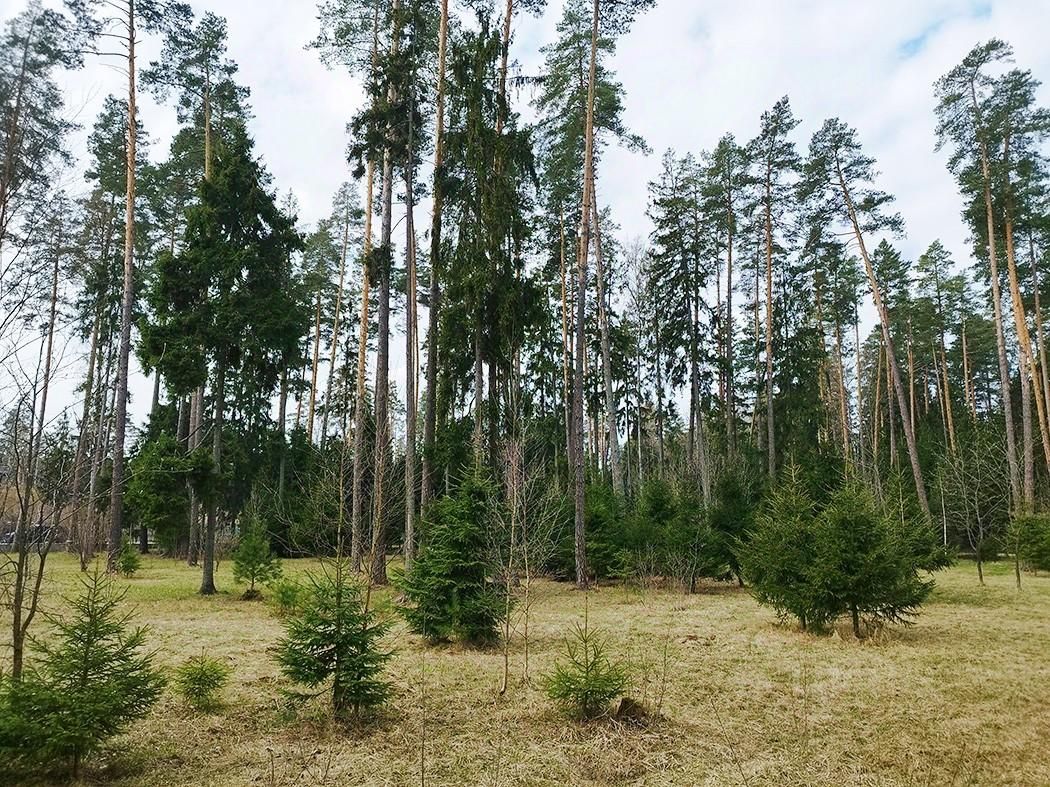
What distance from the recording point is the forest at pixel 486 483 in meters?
4.82

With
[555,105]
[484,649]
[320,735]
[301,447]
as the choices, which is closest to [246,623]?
[484,649]

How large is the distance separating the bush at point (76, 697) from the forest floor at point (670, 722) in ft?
1.54

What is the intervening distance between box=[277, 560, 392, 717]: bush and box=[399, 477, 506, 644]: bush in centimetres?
348

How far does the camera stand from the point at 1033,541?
19.1m

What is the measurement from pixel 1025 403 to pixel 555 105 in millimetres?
18380

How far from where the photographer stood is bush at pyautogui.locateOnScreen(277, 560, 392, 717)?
5.19 metres

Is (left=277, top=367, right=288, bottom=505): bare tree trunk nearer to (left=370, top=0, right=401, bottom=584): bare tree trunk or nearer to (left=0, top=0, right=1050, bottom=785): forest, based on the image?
(left=0, top=0, right=1050, bottom=785): forest

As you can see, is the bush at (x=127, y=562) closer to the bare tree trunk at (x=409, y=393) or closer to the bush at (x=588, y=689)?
the bare tree trunk at (x=409, y=393)

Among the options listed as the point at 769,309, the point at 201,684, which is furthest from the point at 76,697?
the point at 769,309

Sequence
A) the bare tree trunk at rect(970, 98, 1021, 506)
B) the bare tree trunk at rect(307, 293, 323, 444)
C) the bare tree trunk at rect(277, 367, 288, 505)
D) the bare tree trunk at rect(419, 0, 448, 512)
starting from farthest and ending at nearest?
the bare tree trunk at rect(307, 293, 323, 444), the bare tree trunk at rect(277, 367, 288, 505), the bare tree trunk at rect(970, 98, 1021, 506), the bare tree trunk at rect(419, 0, 448, 512)

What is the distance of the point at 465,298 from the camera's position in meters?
14.2

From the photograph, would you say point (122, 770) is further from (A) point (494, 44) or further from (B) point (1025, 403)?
(B) point (1025, 403)

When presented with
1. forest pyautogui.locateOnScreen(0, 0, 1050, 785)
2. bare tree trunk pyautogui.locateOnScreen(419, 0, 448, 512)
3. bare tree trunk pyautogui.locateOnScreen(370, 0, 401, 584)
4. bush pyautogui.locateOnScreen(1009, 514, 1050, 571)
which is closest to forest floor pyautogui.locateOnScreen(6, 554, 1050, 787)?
forest pyautogui.locateOnScreen(0, 0, 1050, 785)

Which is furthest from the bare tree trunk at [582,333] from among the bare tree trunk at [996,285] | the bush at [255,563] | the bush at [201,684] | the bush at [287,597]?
the bare tree trunk at [996,285]
